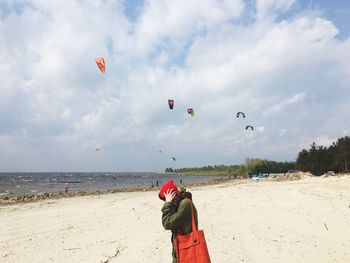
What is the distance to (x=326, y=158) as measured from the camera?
238ft

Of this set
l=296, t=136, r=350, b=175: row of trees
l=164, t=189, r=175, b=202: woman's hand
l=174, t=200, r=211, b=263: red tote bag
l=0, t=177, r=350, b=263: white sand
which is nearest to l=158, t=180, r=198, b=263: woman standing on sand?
l=164, t=189, r=175, b=202: woman's hand

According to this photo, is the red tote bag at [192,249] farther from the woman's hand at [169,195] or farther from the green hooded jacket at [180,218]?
the woman's hand at [169,195]

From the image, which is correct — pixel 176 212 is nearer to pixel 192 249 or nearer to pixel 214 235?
pixel 192 249

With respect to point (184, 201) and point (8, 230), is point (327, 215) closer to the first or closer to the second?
point (184, 201)

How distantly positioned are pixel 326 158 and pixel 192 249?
243 feet

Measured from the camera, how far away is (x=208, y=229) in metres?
10.6

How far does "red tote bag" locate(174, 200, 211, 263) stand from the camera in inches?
168

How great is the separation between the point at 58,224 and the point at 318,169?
67523 millimetres

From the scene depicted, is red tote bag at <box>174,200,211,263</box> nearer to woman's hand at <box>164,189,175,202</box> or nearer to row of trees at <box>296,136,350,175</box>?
woman's hand at <box>164,189,175,202</box>

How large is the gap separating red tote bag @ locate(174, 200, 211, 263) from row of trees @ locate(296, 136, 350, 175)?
6265 centimetres

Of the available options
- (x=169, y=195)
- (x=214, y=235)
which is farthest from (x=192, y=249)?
(x=214, y=235)

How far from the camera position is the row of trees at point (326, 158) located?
63691 mm

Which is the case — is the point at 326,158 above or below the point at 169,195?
above

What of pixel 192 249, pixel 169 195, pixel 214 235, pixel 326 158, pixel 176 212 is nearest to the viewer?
pixel 192 249
